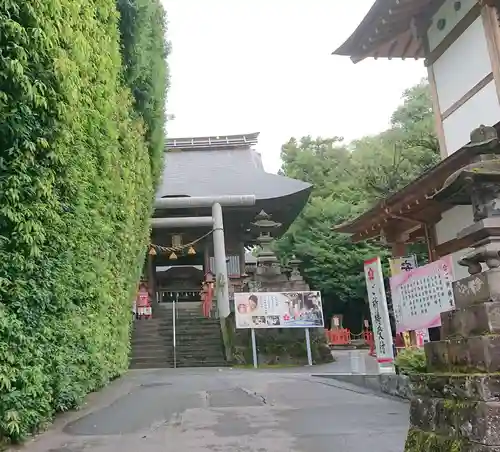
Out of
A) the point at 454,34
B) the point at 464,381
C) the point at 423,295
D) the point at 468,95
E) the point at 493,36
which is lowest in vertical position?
the point at 464,381

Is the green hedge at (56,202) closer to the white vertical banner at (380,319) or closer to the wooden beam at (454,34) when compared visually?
the white vertical banner at (380,319)

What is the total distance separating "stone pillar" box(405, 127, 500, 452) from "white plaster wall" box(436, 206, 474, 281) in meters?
4.78

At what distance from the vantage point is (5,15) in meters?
3.63

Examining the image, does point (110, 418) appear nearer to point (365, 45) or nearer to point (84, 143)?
point (84, 143)

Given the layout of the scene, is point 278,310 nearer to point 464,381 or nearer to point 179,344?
point 179,344

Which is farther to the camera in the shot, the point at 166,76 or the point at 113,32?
the point at 166,76

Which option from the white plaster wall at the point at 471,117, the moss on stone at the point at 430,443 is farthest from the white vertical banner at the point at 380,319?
the moss on stone at the point at 430,443

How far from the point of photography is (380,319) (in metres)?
8.66

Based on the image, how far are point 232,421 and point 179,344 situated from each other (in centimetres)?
978

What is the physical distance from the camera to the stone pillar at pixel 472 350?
295 centimetres

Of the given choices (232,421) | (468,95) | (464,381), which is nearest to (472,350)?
(464,381)

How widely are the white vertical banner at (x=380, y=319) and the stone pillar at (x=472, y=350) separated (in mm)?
4994

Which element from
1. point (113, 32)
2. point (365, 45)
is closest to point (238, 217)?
point (365, 45)

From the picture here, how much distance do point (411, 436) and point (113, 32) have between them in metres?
6.60
